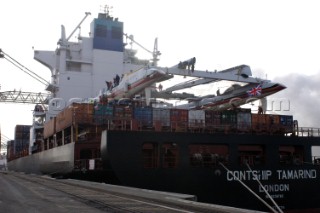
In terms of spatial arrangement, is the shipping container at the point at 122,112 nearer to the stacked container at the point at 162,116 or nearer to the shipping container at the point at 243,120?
the stacked container at the point at 162,116

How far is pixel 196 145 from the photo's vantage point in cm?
2384

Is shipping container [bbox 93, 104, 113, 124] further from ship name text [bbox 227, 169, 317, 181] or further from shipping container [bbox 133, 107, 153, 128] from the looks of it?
ship name text [bbox 227, 169, 317, 181]

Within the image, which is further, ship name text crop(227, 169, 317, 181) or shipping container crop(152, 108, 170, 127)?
shipping container crop(152, 108, 170, 127)

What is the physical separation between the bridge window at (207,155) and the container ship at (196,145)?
0.19ft

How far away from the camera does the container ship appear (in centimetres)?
2064

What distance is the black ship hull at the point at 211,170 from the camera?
20.3 metres

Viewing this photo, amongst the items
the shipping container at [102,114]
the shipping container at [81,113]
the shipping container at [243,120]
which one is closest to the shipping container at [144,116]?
the shipping container at [102,114]

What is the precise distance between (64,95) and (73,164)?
18420 millimetres

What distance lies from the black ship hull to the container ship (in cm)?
5

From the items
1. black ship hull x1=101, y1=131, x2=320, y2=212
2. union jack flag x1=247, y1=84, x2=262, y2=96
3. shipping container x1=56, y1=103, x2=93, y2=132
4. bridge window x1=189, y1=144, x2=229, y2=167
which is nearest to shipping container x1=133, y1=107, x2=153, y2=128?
black ship hull x1=101, y1=131, x2=320, y2=212

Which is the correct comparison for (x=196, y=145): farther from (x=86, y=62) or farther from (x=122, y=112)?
(x=86, y=62)

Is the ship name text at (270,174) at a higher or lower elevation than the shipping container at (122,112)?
lower

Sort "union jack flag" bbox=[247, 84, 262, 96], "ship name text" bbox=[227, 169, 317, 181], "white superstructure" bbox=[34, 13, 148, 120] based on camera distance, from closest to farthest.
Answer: "ship name text" bbox=[227, 169, 317, 181], "union jack flag" bbox=[247, 84, 262, 96], "white superstructure" bbox=[34, 13, 148, 120]

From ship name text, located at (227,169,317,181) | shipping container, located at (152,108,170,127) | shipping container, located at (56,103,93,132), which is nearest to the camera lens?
ship name text, located at (227,169,317,181)
